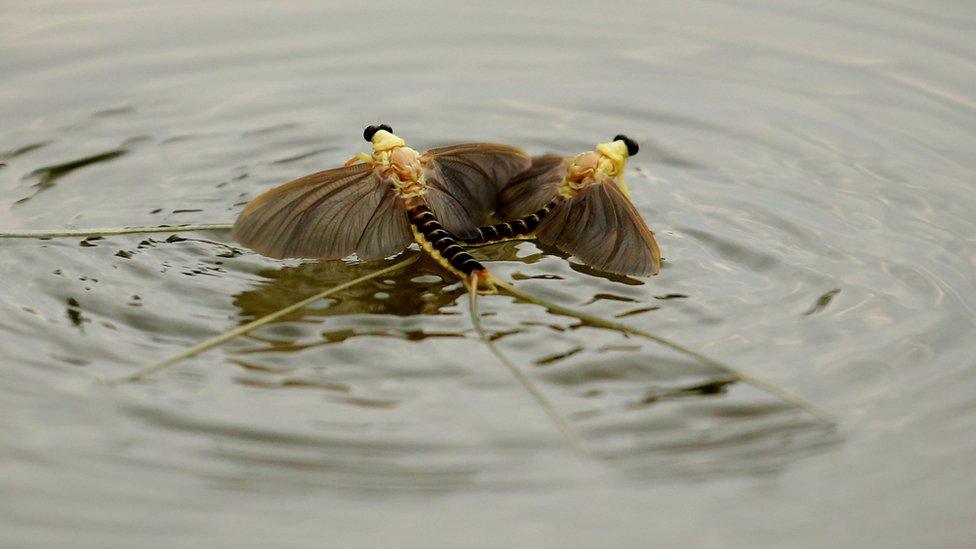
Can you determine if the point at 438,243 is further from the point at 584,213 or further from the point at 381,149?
the point at 584,213

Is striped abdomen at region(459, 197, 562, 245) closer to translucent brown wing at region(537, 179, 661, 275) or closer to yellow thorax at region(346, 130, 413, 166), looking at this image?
translucent brown wing at region(537, 179, 661, 275)

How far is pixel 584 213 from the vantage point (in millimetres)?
5289

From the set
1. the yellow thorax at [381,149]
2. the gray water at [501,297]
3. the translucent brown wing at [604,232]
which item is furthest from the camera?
the yellow thorax at [381,149]

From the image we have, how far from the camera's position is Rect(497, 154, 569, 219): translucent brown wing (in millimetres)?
5445

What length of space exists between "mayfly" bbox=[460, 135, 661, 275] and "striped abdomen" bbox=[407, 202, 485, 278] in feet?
0.75

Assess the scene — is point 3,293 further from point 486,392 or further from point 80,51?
point 80,51

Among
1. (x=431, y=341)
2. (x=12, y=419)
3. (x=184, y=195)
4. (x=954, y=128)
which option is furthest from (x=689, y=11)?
(x=12, y=419)

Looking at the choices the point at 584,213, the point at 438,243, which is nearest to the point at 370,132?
the point at 438,243

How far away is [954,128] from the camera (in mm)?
6652

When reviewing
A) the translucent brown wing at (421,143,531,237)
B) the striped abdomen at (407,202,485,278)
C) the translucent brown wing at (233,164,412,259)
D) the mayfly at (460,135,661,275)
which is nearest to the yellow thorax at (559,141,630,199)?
the mayfly at (460,135,661,275)

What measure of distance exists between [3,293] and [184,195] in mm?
1132

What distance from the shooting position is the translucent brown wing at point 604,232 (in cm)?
514

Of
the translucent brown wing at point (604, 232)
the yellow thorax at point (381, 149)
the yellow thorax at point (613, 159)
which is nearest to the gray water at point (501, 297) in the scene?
the translucent brown wing at point (604, 232)

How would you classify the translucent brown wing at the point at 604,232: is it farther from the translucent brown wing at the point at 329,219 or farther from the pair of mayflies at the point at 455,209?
the translucent brown wing at the point at 329,219
